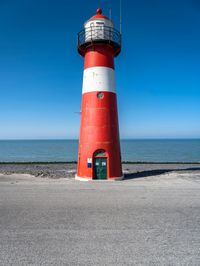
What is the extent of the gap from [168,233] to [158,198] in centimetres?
363

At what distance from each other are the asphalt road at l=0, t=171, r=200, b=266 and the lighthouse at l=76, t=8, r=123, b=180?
4.39m

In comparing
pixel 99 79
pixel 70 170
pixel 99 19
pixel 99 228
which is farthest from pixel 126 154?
pixel 99 228

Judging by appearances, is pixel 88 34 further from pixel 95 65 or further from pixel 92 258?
pixel 92 258

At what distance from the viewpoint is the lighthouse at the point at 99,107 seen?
14.7 meters

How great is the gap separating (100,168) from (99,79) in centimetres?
668

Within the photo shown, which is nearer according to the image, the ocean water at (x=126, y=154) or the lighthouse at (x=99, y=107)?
the lighthouse at (x=99, y=107)

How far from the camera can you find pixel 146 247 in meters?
5.20

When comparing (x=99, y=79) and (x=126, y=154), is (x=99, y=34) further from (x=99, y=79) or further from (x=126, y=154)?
(x=126, y=154)

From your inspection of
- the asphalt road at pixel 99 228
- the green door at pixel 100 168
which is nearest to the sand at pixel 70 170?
the green door at pixel 100 168

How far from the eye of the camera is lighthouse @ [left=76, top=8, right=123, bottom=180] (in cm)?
1466

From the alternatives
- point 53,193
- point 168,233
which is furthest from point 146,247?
point 53,193

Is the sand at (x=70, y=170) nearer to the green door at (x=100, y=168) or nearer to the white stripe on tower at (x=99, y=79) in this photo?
the green door at (x=100, y=168)

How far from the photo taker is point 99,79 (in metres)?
14.9

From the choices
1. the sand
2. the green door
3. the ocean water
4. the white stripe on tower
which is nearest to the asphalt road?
the green door
